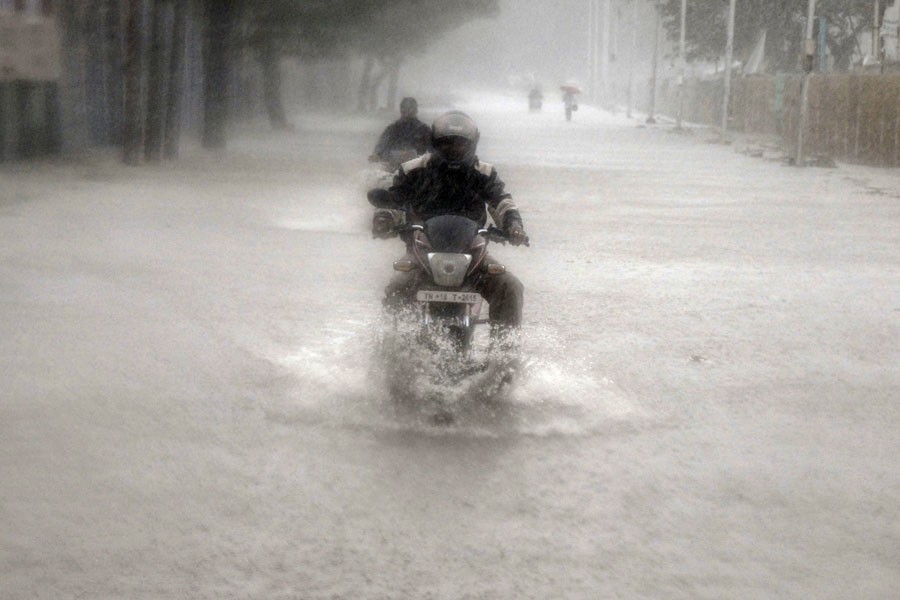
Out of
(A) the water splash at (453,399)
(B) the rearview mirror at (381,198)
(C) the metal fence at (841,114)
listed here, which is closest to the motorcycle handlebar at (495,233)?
(B) the rearview mirror at (381,198)

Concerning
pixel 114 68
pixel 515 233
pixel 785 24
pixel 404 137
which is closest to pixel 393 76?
pixel 785 24

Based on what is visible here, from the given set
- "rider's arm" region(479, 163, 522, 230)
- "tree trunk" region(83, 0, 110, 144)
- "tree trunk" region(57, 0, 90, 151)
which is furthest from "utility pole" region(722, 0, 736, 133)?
"rider's arm" region(479, 163, 522, 230)

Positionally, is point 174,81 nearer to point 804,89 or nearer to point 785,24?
point 804,89

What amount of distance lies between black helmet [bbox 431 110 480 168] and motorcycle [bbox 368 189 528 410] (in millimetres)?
341

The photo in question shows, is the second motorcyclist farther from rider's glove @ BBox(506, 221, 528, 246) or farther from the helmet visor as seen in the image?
rider's glove @ BBox(506, 221, 528, 246)

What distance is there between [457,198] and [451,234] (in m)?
0.38

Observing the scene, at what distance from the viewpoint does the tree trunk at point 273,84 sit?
151 feet

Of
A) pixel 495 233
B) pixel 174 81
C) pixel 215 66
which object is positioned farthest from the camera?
pixel 215 66

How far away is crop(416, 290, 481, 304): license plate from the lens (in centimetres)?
743

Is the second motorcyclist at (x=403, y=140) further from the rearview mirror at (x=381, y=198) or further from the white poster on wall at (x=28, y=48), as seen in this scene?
the white poster on wall at (x=28, y=48)

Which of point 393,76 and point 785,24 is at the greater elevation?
point 785,24

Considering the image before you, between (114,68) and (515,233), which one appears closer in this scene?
(515,233)

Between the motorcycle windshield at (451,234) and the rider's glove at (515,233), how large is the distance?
17cm

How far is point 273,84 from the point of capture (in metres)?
47.5
